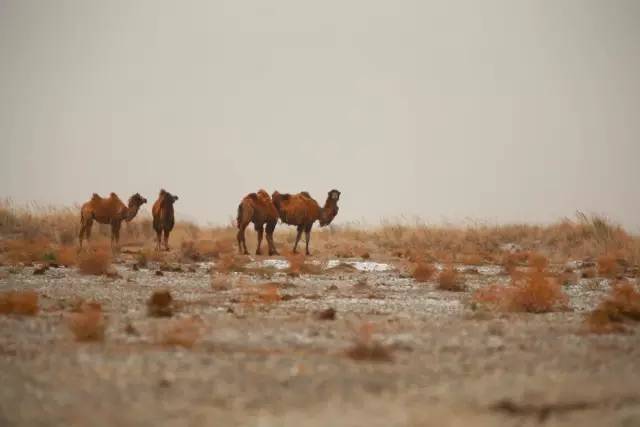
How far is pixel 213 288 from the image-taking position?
19625 millimetres

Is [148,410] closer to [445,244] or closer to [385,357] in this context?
[385,357]

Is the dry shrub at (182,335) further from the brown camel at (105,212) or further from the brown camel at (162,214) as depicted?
the brown camel at (105,212)

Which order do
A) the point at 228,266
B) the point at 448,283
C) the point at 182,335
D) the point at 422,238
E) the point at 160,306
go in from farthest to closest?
1. the point at 422,238
2. the point at 228,266
3. the point at 448,283
4. the point at 160,306
5. the point at 182,335

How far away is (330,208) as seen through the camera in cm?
3600

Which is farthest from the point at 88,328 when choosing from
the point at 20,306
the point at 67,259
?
the point at 67,259

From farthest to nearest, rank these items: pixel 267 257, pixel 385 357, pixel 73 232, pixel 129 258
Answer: pixel 73 232, pixel 267 257, pixel 129 258, pixel 385 357

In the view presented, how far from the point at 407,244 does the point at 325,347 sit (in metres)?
34.3

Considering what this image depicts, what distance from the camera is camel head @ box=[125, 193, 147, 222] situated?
35500 millimetres

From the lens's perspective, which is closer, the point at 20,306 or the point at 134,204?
the point at 20,306

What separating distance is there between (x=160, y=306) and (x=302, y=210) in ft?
69.3

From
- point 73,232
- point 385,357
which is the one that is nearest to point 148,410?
point 385,357

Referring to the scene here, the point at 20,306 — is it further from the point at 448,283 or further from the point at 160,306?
the point at 448,283

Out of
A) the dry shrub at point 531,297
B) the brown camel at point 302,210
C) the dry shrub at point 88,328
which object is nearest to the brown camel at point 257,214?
the brown camel at point 302,210

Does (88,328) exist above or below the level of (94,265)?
below
